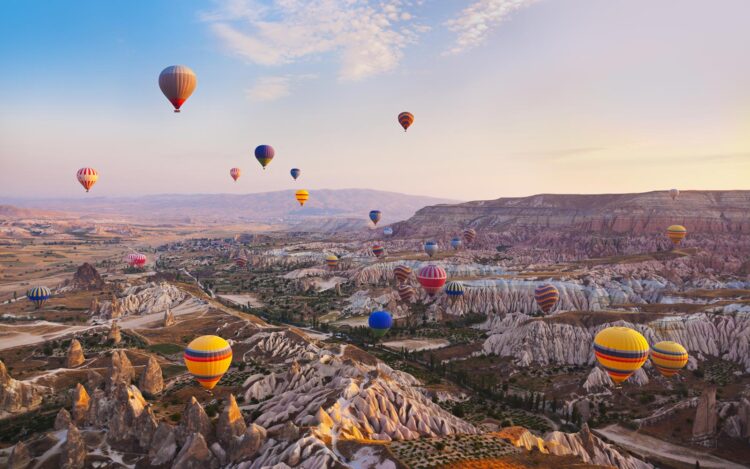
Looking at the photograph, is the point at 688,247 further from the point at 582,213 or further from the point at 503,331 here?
the point at 503,331

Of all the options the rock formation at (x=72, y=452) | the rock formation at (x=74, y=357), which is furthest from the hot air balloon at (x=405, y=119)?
the rock formation at (x=72, y=452)

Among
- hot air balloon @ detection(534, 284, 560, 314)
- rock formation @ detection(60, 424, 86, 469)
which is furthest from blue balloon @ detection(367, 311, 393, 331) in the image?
rock formation @ detection(60, 424, 86, 469)

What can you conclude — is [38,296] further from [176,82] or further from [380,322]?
[380,322]

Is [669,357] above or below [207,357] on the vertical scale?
below

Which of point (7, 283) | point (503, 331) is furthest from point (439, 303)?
point (7, 283)

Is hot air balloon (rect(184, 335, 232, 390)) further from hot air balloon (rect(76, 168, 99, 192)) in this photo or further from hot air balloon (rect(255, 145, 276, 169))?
hot air balloon (rect(76, 168, 99, 192))

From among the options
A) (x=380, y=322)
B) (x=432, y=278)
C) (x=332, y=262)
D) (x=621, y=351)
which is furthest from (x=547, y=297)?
(x=332, y=262)
